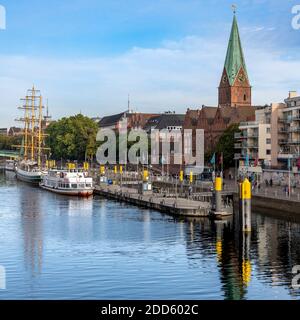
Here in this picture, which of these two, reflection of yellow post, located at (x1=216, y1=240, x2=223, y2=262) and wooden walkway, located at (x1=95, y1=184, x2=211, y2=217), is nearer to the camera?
reflection of yellow post, located at (x1=216, y1=240, x2=223, y2=262)

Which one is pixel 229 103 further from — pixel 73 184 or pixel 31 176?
pixel 73 184

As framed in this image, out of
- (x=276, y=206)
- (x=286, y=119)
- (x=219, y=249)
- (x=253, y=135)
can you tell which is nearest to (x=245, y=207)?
(x=219, y=249)

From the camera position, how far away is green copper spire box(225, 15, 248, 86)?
511 feet

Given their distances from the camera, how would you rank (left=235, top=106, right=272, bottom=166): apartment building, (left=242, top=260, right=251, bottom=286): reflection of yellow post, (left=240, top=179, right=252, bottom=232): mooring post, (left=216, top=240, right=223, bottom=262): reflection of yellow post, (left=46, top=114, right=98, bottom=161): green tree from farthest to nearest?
(left=46, top=114, right=98, bottom=161): green tree < (left=235, top=106, right=272, bottom=166): apartment building < (left=240, top=179, right=252, bottom=232): mooring post < (left=216, top=240, right=223, bottom=262): reflection of yellow post < (left=242, top=260, right=251, bottom=286): reflection of yellow post

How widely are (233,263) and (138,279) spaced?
8088 millimetres

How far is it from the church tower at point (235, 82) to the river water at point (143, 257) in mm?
98022

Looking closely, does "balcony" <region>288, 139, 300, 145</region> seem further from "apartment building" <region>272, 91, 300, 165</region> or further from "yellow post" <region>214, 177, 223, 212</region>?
"yellow post" <region>214, 177, 223, 212</region>

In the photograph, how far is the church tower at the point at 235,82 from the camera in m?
160

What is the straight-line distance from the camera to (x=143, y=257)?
4472cm

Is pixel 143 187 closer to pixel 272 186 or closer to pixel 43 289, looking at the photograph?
pixel 272 186

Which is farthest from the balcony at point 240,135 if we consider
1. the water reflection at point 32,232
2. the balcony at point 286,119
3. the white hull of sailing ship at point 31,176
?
the white hull of sailing ship at point 31,176

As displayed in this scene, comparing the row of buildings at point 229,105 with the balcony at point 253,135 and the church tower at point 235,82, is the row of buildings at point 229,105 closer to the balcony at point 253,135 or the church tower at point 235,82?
the church tower at point 235,82

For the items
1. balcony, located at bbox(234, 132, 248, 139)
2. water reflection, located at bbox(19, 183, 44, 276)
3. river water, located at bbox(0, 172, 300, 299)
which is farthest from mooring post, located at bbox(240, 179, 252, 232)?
balcony, located at bbox(234, 132, 248, 139)
